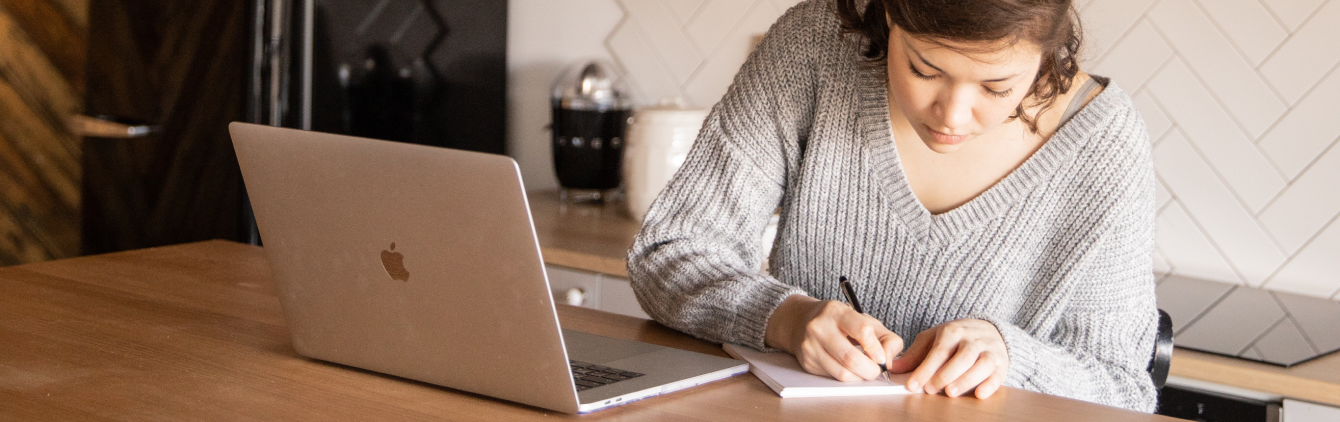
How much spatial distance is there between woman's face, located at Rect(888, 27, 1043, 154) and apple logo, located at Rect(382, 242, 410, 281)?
0.49 metres

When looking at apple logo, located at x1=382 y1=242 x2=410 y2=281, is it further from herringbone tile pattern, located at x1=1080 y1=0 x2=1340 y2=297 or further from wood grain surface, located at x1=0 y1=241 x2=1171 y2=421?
herringbone tile pattern, located at x1=1080 y1=0 x2=1340 y2=297

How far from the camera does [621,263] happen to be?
1.78 metres

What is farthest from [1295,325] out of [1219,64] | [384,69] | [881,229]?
[384,69]

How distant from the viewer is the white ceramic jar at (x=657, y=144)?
204 centimetres

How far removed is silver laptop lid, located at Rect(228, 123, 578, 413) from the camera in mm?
719

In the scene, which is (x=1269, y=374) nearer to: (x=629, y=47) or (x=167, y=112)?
(x=629, y=47)

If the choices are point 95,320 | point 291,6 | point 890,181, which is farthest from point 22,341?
point 291,6

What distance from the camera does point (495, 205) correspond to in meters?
0.71

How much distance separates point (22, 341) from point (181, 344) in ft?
0.42

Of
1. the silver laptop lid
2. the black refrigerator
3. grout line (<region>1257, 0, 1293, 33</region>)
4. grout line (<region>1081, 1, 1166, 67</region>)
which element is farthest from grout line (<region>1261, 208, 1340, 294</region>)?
the black refrigerator

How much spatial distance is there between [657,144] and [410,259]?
1.30 m

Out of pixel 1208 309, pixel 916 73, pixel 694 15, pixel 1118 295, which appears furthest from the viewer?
pixel 694 15

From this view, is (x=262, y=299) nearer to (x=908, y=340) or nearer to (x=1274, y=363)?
(x=908, y=340)

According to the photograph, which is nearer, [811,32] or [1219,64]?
[811,32]
